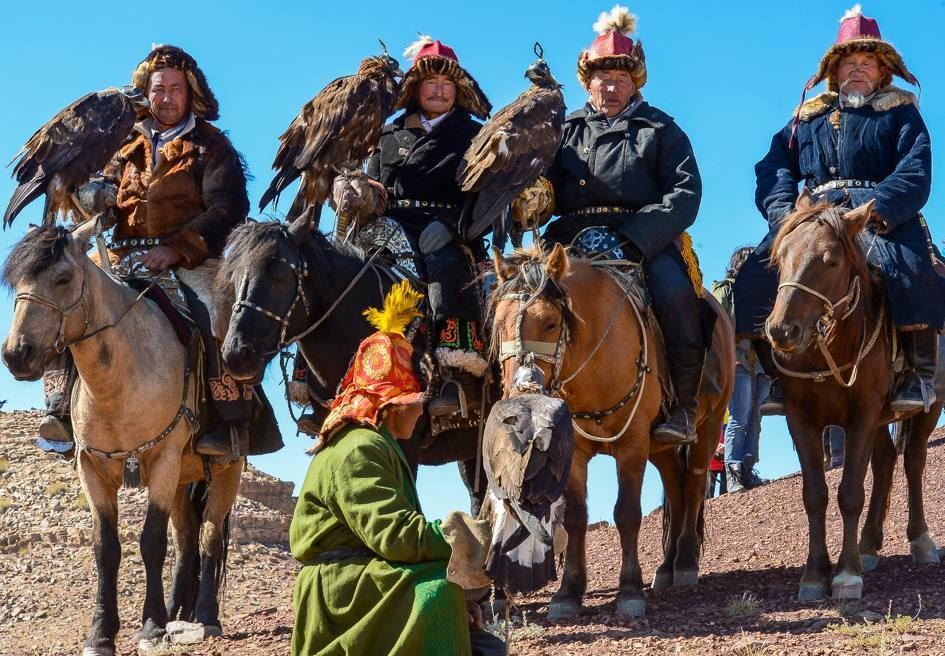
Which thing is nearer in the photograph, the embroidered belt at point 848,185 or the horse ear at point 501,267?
the horse ear at point 501,267

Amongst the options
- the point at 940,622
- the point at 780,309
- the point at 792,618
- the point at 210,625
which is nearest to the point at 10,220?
the point at 210,625

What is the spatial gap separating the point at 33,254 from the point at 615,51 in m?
4.57

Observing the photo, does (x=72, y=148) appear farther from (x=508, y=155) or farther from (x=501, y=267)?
(x=501, y=267)

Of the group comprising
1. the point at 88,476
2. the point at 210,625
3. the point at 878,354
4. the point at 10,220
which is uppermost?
the point at 10,220

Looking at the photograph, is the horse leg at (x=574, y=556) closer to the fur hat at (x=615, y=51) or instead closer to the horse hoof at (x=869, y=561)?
the horse hoof at (x=869, y=561)

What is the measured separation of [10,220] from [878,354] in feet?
21.6

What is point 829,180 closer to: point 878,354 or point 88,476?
point 878,354

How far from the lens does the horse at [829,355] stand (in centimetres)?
895

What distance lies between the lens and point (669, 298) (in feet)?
31.9

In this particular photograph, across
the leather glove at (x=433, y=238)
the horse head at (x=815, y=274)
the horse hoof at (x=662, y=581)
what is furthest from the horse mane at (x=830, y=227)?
the horse hoof at (x=662, y=581)

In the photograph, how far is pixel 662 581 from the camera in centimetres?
1034

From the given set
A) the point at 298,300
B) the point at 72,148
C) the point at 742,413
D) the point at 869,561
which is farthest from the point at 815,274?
the point at 742,413

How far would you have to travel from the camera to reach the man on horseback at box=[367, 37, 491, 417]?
9633mm

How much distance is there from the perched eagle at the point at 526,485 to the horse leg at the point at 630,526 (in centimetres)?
277
